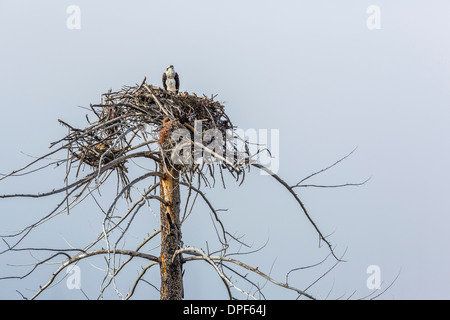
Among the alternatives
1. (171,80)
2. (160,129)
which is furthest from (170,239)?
(171,80)

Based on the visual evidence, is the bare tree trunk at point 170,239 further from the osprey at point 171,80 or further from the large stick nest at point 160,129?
the osprey at point 171,80

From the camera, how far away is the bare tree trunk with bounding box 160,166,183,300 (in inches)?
233

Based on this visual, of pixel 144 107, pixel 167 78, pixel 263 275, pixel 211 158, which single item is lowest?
pixel 263 275

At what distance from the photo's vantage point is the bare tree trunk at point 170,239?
593cm

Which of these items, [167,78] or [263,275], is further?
[167,78]

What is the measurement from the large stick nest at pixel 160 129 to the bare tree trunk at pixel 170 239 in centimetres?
24

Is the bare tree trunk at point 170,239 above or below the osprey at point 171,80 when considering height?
below

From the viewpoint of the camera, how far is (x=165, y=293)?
5.94m

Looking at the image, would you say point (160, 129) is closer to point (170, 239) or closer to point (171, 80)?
point (170, 239)

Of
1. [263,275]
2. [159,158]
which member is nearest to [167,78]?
[159,158]

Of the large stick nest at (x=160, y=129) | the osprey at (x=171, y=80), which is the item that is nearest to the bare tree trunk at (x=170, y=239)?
the large stick nest at (x=160, y=129)

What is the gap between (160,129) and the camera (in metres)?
5.68
